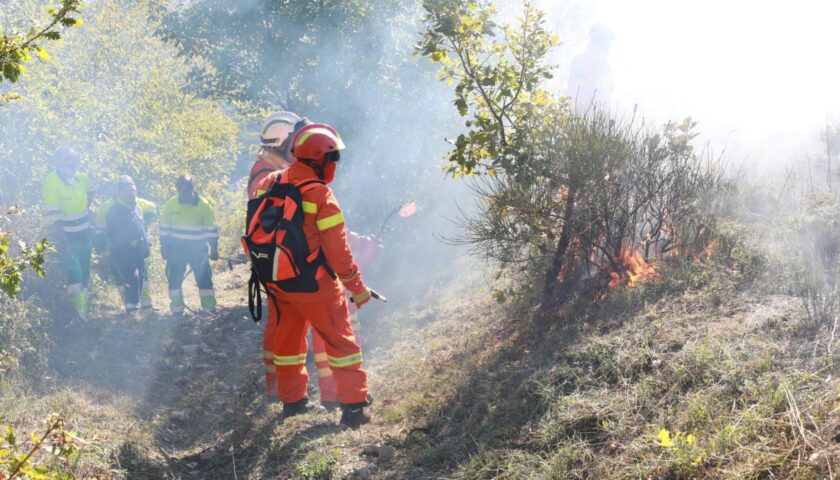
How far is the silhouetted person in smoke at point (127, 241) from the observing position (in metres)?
8.52

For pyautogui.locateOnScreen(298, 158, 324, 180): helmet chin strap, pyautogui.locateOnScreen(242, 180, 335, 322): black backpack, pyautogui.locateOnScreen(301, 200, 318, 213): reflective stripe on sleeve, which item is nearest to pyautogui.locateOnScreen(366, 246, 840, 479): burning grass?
pyautogui.locateOnScreen(242, 180, 335, 322): black backpack

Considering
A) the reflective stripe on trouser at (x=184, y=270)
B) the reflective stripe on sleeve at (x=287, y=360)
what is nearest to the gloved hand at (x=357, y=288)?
the reflective stripe on sleeve at (x=287, y=360)

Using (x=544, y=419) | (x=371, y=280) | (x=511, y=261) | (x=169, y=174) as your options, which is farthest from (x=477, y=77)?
(x=169, y=174)

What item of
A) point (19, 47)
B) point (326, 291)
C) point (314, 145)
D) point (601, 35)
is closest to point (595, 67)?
point (601, 35)

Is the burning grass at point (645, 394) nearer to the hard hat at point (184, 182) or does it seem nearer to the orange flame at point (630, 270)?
the orange flame at point (630, 270)

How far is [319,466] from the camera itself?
4.11 m

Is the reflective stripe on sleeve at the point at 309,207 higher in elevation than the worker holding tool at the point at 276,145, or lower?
lower

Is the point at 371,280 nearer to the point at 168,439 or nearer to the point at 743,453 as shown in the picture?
the point at 168,439

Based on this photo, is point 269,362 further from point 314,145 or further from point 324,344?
point 314,145

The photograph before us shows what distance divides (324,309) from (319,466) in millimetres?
1111

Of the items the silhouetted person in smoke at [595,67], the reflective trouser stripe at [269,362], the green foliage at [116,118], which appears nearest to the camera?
the reflective trouser stripe at [269,362]

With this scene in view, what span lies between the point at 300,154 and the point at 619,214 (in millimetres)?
2442

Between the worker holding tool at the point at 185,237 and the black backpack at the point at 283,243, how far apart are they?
422cm

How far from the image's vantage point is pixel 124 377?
664 centimetres
